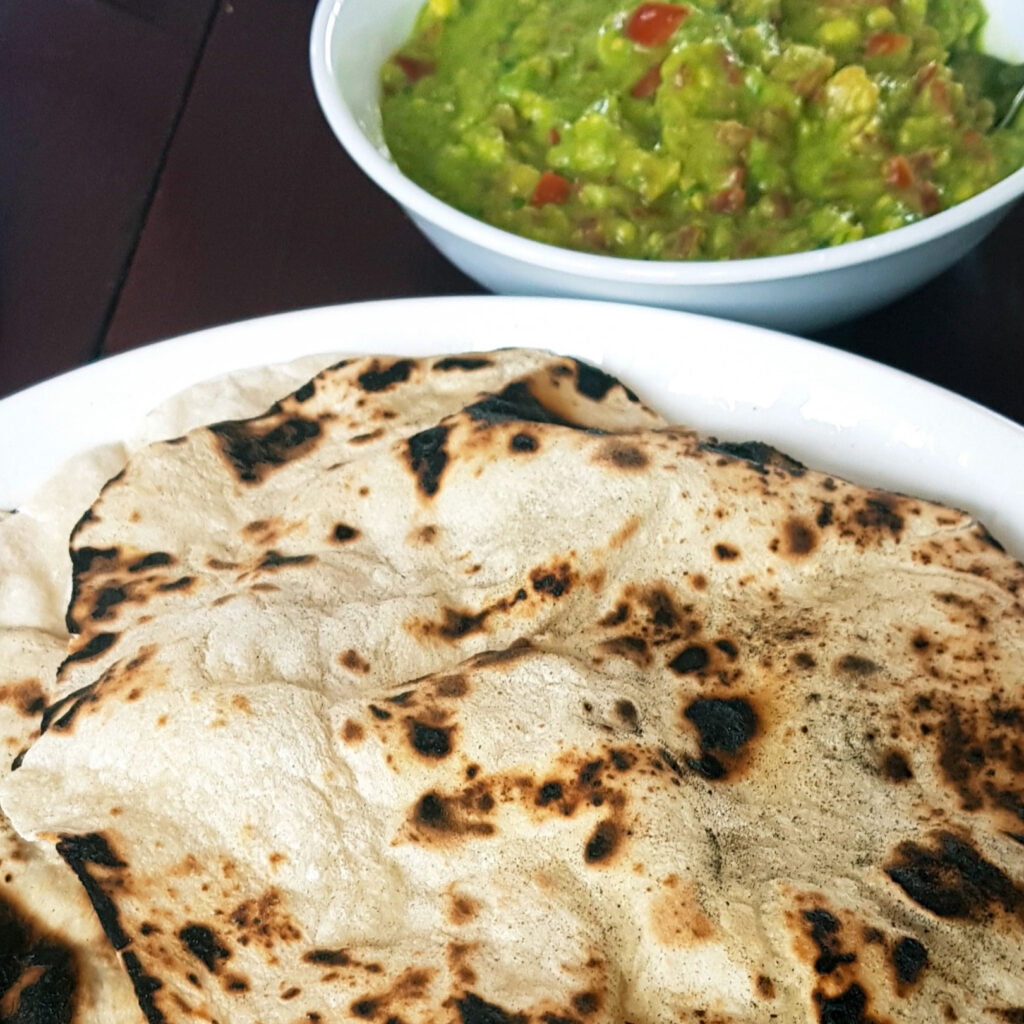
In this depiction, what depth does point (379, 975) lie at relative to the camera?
975 mm

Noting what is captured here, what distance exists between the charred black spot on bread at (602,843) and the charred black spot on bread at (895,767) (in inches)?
11.0

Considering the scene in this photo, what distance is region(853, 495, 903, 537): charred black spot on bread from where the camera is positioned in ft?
4.00

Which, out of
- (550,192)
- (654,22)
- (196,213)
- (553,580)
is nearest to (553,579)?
(553,580)

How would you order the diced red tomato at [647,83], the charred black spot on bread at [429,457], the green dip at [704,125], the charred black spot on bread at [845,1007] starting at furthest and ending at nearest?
1. the diced red tomato at [647,83]
2. the green dip at [704,125]
3. the charred black spot on bread at [429,457]
4. the charred black spot on bread at [845,1007]

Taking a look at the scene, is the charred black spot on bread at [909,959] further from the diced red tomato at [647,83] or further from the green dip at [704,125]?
the diced red tomato at [647,83]

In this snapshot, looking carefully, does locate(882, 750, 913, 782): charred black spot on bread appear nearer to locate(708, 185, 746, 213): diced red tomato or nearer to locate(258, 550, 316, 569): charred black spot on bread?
locate(258, 550, 316, 569): charred black spot on bread

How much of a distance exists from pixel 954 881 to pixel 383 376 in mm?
951

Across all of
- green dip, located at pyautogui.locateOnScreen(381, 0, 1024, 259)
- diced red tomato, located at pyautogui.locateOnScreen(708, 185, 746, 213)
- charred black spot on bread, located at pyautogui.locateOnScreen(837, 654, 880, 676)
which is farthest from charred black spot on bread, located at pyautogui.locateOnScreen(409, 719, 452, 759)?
diced red tomato, located at pyautogui.locateOnScreen(708, 185, 746, 213)

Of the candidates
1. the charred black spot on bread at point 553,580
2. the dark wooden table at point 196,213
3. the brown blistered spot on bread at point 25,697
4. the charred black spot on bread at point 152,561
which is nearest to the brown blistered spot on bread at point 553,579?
the charred black spot on bread at point 553,580

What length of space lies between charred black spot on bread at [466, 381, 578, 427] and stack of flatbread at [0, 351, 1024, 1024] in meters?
0.03

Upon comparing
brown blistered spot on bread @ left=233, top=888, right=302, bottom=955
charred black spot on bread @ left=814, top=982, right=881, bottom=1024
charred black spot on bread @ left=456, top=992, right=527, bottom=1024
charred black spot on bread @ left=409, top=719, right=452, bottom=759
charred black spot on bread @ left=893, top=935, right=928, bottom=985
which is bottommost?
brown blistered spot on bread @ left=233, top=888, right=302, bottom=955

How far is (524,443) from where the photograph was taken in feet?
4.25

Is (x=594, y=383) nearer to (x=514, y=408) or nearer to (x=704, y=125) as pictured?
(x=514, y=408)

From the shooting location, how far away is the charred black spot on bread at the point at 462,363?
149cm
